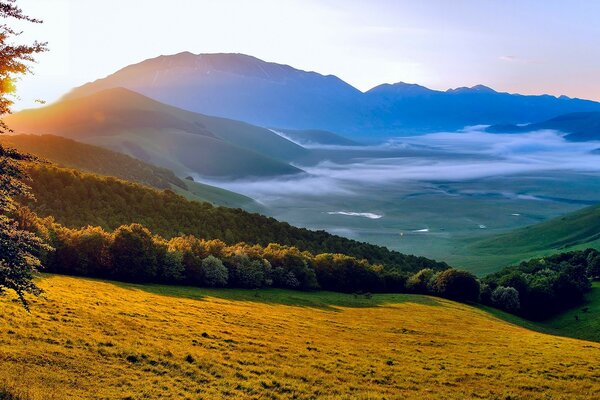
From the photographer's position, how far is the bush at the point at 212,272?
75500 millimetres

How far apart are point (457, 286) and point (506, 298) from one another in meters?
10.5

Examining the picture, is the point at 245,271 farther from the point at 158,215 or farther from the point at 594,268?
the point at 594,268

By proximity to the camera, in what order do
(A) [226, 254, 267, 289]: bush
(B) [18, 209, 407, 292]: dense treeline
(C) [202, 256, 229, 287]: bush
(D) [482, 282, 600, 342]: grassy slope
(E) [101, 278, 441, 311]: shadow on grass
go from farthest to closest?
(D) [482, 282, 600, 342]: grassy slope, (A) [226, 254, 267, 289]: bush, (C) [202, 256, 229, 287]: bush, (B) [18, 209, 407, 292]: dense treeline, (E) [101, 278, 441, 311]: shadow on grass

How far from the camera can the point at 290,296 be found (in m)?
75.5

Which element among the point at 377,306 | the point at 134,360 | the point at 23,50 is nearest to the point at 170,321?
the point at 134,360

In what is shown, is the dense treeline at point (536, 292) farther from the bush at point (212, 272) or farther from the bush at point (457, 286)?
the bush at point (212, 272)

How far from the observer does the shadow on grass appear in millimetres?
63338

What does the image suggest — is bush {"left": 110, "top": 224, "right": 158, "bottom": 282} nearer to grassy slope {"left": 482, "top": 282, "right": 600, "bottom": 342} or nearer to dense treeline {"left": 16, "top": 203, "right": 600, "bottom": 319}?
dense treeline {"left": 16, "top": 203, "right": 600, "bottom": 319}

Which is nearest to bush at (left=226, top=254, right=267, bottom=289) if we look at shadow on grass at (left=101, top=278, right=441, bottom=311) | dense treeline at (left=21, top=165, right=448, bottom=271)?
shadow on grass at (left=101, top=278, right=441, bottom=311)

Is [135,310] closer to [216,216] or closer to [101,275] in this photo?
[101,275]

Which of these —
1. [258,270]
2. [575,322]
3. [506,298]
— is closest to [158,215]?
[258,270]

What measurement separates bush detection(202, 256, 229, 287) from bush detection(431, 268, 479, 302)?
1646 inches

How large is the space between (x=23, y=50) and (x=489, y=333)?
169 feet

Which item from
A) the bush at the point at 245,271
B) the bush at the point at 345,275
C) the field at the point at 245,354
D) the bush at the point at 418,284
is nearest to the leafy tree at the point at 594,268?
the bush at the point at 418,284
